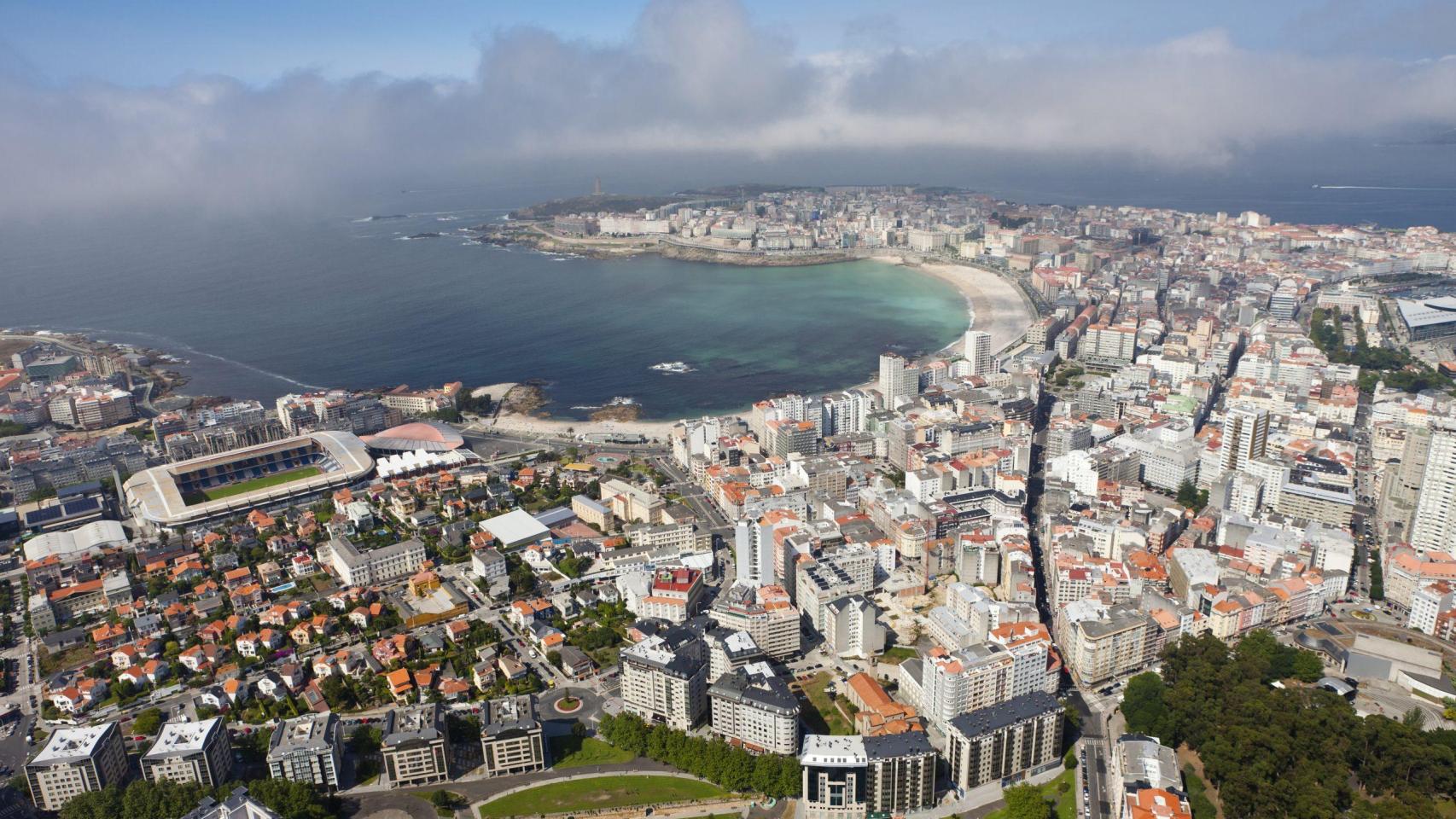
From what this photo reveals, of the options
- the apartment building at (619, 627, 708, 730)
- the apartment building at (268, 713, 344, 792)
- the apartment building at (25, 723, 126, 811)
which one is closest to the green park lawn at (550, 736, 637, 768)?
the apartment building at (619, 627, 708, 730)

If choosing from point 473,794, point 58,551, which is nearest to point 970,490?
point 473,794

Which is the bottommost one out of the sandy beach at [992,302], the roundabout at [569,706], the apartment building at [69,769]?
the roundabout at [569,706]

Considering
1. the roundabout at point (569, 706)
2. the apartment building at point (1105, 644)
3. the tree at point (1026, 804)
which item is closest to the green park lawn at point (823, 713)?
the tree at point (1026, 804)

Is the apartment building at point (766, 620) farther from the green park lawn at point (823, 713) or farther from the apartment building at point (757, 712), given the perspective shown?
the apartment building at point (757, 712)

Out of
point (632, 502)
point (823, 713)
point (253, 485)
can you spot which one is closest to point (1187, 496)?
point (823, 713)

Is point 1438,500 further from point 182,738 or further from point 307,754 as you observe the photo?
point 182,738

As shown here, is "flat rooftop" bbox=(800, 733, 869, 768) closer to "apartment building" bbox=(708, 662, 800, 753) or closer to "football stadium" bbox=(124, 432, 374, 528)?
"apartment building" bbox=(708, 662, 800, 753)

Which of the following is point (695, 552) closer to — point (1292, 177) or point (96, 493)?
point (96, 493)
